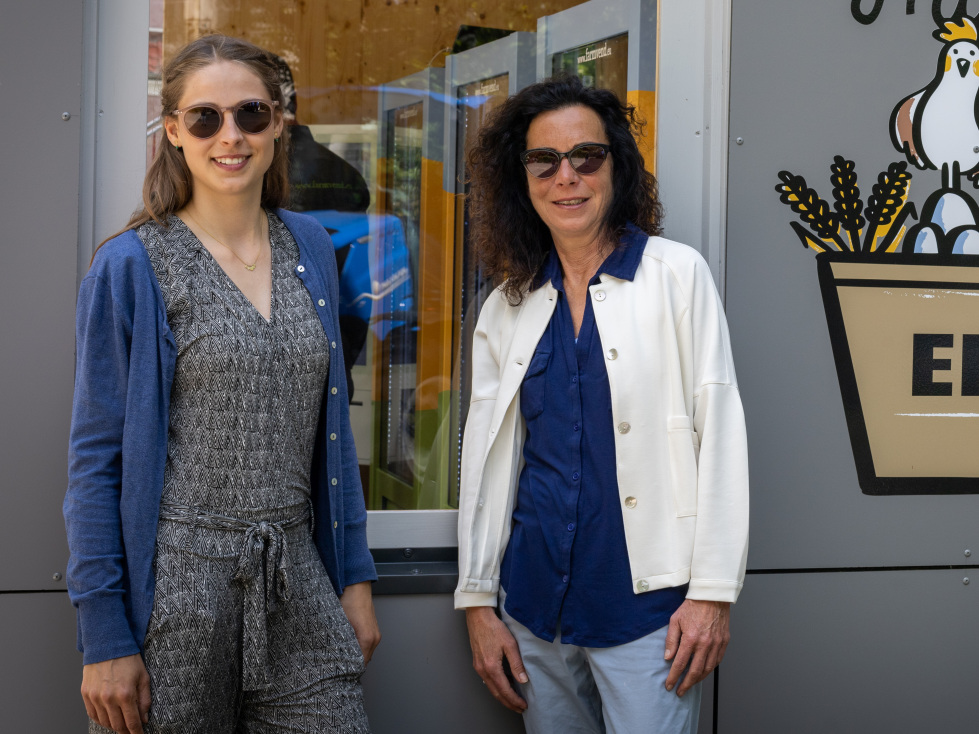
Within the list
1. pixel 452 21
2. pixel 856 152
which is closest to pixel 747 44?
pixel 856 152

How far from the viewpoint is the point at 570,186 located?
221cm

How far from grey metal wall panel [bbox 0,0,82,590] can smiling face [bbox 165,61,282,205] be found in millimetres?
596

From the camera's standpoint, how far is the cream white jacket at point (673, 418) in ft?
6.73

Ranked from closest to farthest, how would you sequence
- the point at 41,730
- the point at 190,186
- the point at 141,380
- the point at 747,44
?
the point at 141,380, the point at 190,186, the point at 41,730, the point at 747,44

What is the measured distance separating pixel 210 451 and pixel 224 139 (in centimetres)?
61

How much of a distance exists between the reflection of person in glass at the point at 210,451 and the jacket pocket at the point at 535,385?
45 cm

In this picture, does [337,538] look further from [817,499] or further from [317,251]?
[817,499]

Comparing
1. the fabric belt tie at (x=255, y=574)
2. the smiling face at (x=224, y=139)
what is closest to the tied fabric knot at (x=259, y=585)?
the fabric belt tie at (x=255, y=574)

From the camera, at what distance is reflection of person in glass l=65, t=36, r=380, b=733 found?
171 centimetres

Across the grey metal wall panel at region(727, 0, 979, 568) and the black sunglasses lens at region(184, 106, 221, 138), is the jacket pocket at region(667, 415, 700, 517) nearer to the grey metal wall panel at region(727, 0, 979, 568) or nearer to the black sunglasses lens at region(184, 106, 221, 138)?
the grey metal wall panel at region(727, 0, 979, 568)

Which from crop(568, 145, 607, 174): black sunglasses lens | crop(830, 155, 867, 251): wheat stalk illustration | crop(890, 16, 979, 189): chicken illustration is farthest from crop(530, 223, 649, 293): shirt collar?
crop(890, 16, 979, 189): chicken illustration

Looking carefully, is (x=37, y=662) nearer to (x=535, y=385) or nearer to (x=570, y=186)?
(x=535, y=385)

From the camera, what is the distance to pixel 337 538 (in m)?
2.02

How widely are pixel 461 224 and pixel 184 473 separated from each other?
1438 mm
